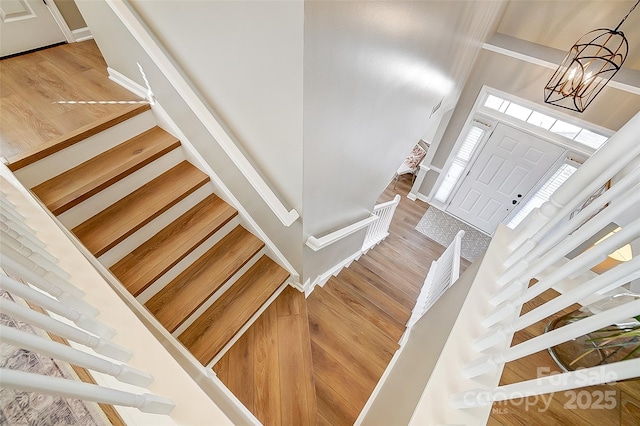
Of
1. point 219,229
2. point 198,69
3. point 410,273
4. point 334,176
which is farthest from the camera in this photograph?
point 410,273

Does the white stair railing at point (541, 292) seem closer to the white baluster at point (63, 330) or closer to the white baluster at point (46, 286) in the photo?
the white baluster at point (63, 330)

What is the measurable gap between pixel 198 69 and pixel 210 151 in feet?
1.89

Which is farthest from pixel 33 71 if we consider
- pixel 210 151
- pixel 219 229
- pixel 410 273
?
pixel 410 273

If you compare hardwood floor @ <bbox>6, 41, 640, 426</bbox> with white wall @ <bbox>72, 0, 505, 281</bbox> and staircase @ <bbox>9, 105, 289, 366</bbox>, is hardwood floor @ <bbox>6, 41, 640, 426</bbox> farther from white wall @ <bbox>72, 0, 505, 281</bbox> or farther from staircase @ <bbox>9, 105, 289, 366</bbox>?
white wall @ <bbox>72, 0, 505, 281</bbox>

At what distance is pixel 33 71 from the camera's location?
232cm

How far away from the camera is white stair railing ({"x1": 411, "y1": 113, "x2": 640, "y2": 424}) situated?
0.65m

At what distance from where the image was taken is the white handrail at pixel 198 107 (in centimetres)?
156

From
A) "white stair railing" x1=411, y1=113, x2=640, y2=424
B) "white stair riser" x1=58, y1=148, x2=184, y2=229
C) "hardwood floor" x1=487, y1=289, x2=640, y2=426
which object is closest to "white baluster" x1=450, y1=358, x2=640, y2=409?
"white stair railing" x1=411, y1=113, x2=640, y2=424

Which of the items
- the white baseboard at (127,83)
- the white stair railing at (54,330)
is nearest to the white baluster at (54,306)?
the white stair railing at (54,330)

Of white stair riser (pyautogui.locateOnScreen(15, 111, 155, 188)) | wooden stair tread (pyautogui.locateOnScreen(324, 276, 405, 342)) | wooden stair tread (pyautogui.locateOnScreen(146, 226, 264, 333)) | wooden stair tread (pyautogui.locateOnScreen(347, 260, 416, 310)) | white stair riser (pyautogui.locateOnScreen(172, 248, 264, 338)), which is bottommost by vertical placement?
wooden stair tread (pyautogui.locateOnScreen(347, 260, 416, 310))

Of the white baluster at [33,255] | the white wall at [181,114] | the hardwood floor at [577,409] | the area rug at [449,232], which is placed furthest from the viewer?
the area rug at [449,232]

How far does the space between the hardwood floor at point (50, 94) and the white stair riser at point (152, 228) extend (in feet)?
2.51

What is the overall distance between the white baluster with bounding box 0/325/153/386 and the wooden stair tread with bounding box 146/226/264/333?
1.09 meters

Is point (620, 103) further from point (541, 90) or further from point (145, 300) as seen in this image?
point (145, 300)
